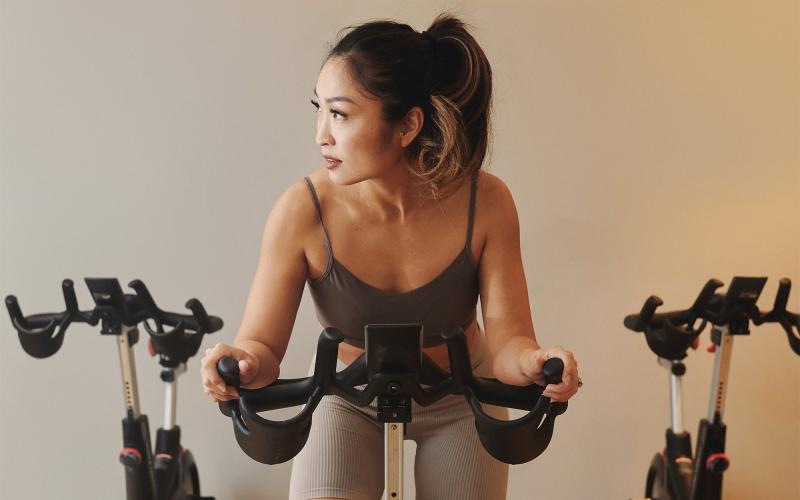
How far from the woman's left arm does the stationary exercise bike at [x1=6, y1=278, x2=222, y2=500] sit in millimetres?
718

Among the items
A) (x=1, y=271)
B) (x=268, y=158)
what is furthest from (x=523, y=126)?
(x=1, y=271)

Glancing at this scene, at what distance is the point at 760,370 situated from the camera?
266 centimetres

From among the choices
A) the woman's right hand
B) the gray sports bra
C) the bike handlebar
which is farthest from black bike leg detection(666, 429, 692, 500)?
the woman's right hand

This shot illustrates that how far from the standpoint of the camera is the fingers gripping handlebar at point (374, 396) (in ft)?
3.69

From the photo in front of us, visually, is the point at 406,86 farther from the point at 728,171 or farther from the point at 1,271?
the point at 1,271

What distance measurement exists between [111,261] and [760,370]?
2.07 m

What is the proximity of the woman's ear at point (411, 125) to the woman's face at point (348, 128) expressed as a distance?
0.04 m

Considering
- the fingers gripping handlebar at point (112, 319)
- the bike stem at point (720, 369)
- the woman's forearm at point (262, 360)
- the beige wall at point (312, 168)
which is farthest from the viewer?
the beige wall at point (312, 168)

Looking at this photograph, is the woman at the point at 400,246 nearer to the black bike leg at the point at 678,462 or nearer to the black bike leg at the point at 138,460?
the black bike leg at the point at 138,460

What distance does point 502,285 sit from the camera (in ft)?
5.41

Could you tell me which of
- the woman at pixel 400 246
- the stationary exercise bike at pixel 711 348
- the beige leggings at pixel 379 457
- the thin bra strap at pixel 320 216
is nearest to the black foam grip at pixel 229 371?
the woman at pixel 400 246

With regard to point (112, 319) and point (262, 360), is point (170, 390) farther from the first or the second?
point (262, 360)

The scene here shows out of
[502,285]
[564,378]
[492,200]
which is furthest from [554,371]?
[492,200]

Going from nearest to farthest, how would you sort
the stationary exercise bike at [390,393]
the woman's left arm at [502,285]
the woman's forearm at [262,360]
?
the stationary exercise bike at [390,393] → the woman's forearm at [262,360] → the woman's left arm at [502,285]
